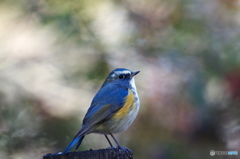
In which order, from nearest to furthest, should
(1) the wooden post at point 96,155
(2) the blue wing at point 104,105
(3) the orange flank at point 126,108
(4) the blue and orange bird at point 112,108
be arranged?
(1) the wooden post at point 96,155, (2) the blue wing at point 104,105, (4) the blue and orange bird at point 112,108, (3) the orange flank at point 126,108

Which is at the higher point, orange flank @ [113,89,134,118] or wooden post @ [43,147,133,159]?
orange flank @ [113,89,134,118]

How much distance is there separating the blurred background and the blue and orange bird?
4cm

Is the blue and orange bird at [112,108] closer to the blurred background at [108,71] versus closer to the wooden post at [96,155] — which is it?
the blurred background at [108,71]

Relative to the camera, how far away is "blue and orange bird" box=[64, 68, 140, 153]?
228 cm

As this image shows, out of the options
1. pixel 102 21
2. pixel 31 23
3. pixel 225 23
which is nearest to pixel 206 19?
pixel 225 23

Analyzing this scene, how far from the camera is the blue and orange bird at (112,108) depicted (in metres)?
2.28

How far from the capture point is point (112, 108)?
242cm

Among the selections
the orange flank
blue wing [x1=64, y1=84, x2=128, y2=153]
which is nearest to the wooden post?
blue wing [x1=64, y1=84, x2=128, y2=153]

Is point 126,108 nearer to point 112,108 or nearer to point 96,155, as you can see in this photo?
point 112,108

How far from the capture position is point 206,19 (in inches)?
101

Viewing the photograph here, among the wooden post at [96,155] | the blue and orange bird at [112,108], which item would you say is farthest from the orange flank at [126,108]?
the wooden post at [96,155]

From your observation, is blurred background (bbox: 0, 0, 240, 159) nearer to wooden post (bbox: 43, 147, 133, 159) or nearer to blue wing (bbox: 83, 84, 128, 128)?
blue wing (bbox: 83, 84, 128, 128)

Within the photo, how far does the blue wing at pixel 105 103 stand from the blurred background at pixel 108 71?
0.04 metres

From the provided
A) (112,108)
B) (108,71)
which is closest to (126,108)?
(112,108)
